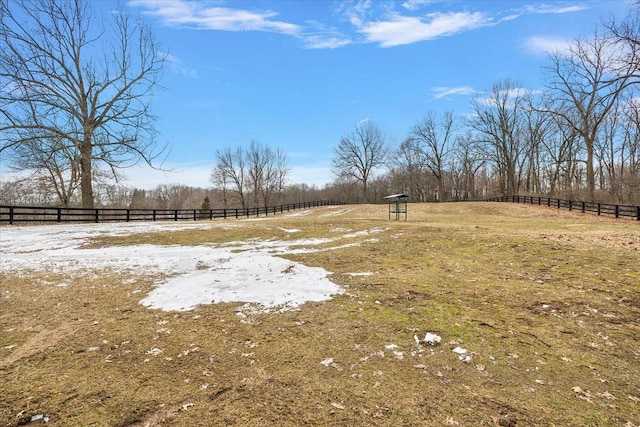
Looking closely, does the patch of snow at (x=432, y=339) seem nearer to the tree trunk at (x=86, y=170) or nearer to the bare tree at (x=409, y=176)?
the tree trunk at (x=86, y=170)

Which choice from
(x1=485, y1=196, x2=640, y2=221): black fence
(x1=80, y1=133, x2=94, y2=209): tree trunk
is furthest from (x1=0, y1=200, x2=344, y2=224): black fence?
(x1=485, y1=196, x2=640, y2=221): black fence

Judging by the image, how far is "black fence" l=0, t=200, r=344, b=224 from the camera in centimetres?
1845

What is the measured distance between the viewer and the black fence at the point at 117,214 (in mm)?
18453

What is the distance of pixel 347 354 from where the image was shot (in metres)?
3.94

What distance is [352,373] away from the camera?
3.50 metres

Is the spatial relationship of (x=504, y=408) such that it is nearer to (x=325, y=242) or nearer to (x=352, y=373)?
(x=352, y=373)

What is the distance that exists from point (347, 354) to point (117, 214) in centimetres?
2371

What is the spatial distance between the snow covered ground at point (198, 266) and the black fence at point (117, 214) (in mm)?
6097

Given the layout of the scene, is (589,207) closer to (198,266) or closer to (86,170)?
(198,266)

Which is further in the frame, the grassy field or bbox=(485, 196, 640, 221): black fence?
bbox=(485, 196, 640, 221): black fence

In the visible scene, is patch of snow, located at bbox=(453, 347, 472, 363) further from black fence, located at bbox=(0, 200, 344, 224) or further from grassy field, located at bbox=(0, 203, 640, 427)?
black fence, located at bbox=(0, 200, 344, 224)

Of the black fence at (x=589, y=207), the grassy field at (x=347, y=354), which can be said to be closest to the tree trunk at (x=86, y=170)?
the grassy field at (x=347, y=354)

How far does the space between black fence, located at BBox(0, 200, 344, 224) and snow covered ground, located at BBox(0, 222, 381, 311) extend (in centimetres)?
610

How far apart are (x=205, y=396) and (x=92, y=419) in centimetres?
100
